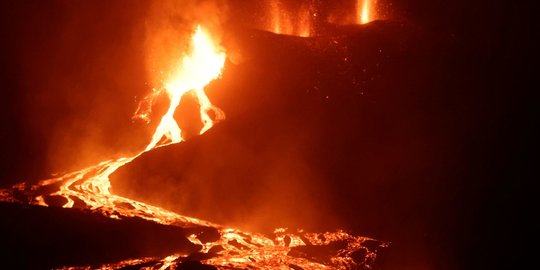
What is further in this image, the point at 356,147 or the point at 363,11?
the point at 363,11

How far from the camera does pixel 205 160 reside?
1291cm

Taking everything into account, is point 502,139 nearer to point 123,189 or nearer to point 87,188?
point 123,189

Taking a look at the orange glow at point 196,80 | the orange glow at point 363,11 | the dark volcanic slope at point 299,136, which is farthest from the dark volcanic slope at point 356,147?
the orange glow at point 363,11

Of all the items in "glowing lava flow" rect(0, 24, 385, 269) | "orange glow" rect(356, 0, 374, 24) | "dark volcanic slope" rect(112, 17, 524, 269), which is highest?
"orange glow" rect(356, 0, 374, 24)

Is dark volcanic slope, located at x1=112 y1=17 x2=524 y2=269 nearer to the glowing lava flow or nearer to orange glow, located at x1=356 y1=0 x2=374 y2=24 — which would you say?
the glowing lava flow

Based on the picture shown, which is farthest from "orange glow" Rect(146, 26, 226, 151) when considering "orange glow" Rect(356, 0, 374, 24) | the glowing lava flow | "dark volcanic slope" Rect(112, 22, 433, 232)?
"orange glow" Rect(356, 0, 374, 24)

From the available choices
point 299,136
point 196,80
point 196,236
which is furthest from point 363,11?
point 196,236

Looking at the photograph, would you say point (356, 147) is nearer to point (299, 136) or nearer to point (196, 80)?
point (299, 136)

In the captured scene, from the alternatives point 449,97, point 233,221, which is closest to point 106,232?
point 233,221

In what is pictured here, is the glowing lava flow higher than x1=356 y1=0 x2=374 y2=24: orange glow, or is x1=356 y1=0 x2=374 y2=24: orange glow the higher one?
x1=356 y1=0 x2=374 y2=24: orange glow

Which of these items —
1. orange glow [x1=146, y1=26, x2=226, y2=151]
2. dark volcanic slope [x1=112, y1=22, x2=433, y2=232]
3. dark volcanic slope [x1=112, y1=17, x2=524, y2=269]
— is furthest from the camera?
orange glow [x1=146, y1=26, x2=226, y2=151]

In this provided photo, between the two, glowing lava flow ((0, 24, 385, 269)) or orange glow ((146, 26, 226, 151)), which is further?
orange glow ((146, 26, 226, 151))

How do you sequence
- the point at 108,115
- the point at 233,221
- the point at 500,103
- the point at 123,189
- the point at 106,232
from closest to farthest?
the point at 106,232, the point at 233,221, the point at 123,189, the point at 500,103, the point at 108,115

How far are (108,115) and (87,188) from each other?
641 cm
